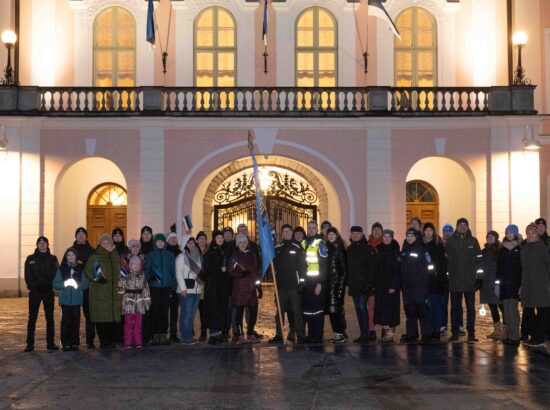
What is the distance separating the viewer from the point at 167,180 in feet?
72.6

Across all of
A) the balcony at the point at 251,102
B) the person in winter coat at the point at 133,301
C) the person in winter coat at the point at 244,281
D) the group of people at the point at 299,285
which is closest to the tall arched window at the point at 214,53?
the balcony at the point at 251,102

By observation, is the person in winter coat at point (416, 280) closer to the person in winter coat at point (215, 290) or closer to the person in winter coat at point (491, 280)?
the person in winter coat at point (491, 280)

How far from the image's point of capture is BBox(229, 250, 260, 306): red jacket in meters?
13.1

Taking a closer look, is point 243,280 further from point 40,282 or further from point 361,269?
point 40,282

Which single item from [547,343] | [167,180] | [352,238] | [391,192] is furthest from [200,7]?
[547,343]

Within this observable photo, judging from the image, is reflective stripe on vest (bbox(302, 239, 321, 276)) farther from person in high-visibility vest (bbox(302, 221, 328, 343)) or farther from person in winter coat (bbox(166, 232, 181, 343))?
person in winter coat (bbox(166, 232, 181, 343))

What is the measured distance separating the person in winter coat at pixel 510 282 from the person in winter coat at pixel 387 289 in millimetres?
1541

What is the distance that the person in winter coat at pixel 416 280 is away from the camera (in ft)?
41.8

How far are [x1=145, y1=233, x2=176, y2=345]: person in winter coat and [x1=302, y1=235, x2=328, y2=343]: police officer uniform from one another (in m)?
2.09

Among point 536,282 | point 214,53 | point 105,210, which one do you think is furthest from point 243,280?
point 105,210

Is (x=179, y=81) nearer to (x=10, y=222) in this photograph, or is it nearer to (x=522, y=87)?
(x=10, y=222)

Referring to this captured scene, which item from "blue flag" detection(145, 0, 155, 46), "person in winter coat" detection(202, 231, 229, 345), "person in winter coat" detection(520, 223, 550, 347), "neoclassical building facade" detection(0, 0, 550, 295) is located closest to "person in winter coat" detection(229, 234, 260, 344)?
"person in winter coat" detection(202, 231, 229, 345)

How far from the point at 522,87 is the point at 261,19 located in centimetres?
721

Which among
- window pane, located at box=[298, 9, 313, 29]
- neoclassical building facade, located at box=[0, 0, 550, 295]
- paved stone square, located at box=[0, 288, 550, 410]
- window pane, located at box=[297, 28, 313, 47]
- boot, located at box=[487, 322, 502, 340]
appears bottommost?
paved stone square, located at box=[0, 288, 550, 410]
